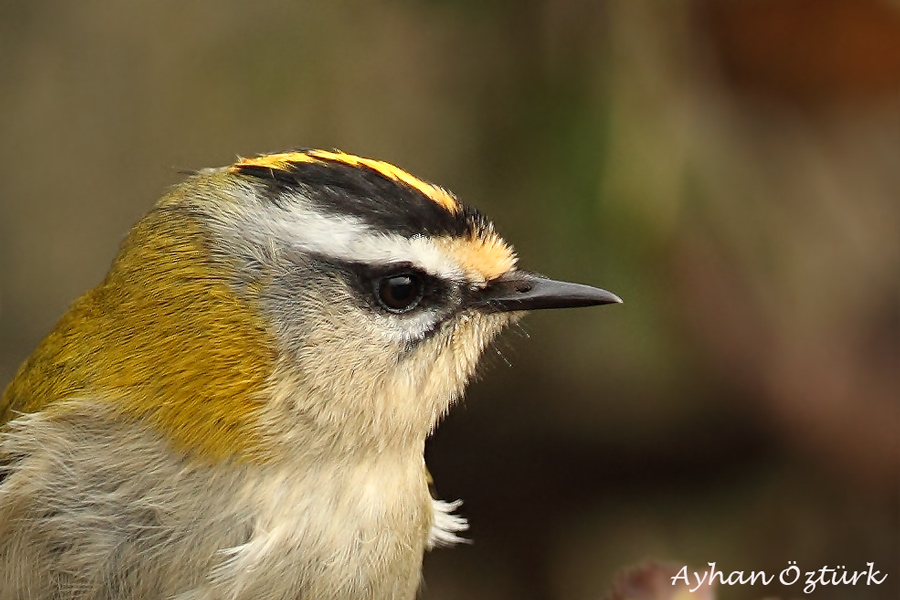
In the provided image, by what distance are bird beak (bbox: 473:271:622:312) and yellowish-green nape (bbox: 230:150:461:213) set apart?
0.44ft

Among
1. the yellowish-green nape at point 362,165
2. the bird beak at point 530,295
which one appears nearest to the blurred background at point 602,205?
the bird beak at point 530,295

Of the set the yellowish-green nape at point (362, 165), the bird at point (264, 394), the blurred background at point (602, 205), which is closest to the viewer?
the bird at point (264, 394)

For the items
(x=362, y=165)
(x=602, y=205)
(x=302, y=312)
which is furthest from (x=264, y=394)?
(x=602, y=205)

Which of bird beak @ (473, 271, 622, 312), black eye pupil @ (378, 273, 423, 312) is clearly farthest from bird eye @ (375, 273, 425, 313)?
bird beak @ (473, 271, 622, 312)

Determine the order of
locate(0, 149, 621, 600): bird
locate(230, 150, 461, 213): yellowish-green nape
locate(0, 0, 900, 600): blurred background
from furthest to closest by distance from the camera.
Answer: locate(0, 0, 900, 600): blurred background
locate(230, 150, 461, 213): yellowish-green nape
locate(0, 149, 621, 600): bird

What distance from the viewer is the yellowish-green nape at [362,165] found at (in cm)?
161

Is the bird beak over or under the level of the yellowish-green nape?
under

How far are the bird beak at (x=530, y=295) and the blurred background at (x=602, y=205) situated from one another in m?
0.26

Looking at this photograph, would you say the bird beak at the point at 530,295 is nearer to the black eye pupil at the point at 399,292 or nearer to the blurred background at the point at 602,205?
the black eye pupil at the point at 399,292

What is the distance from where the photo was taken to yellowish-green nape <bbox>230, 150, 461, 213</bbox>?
1614mm

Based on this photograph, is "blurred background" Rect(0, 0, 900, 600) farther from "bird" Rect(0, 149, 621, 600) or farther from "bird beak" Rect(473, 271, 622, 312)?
"bird" Rect(0, 149, 621, 600)

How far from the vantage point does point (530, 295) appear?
1.66m

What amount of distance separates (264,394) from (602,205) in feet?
3.52

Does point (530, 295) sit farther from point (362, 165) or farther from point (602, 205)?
point (602, 205)
